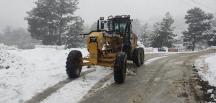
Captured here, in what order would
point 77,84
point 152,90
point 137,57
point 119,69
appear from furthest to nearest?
point 137,57, point 119,69, point 77,84, point 152,90

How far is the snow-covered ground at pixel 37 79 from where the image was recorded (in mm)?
11570

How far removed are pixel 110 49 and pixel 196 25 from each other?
5915 centimetres

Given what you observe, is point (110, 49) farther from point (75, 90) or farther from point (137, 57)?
point (75, 90)

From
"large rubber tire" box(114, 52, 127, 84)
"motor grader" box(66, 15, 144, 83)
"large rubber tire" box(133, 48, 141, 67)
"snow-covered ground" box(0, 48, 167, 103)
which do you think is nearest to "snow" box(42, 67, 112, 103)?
"snow-covered ground" box(0, 48, 167, 103)

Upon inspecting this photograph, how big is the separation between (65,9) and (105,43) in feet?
146

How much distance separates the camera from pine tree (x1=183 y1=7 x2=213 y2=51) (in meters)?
72.6

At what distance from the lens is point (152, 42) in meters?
69.2

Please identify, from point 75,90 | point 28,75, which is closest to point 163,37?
point 28,75

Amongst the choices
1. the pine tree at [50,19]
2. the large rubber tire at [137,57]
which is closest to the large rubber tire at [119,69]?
the large rubber tire at [137,57]

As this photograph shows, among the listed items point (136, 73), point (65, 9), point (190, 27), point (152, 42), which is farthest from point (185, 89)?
point (190, 27)

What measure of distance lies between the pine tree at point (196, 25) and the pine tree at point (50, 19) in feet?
85.1

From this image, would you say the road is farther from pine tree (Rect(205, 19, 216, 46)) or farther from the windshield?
pine tree (Rect(205, 19, 216, 46))

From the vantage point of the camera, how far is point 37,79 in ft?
46.6

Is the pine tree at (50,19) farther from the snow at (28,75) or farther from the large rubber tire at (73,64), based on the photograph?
the large rubber tire at (73,64)
